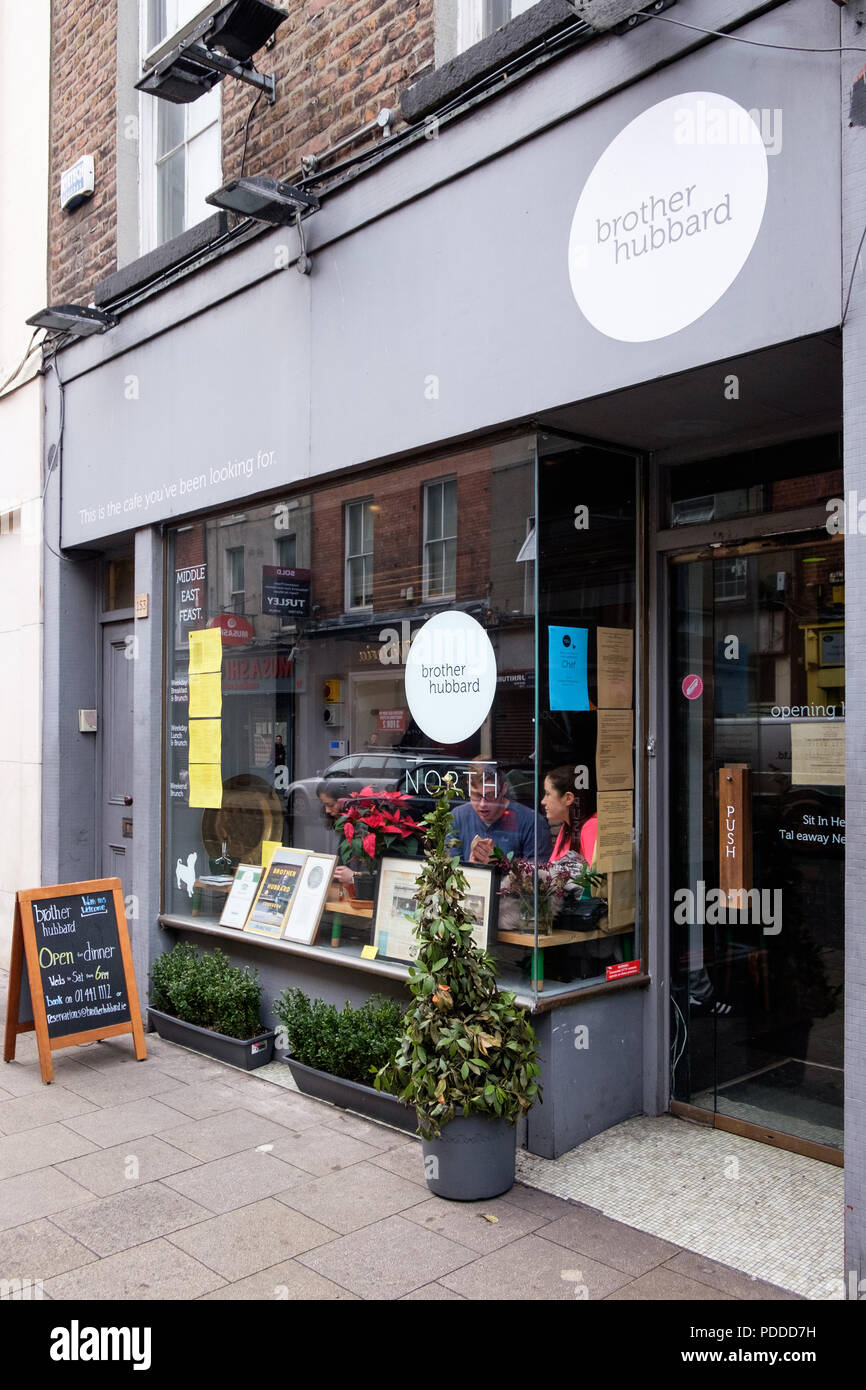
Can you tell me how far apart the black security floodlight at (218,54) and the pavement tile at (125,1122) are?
5700 millimetres

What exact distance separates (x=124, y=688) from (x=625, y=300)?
5291 millimetres

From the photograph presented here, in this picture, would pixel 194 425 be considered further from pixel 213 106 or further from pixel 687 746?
pixel 687 746

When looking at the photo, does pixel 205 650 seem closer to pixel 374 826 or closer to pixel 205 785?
pixel 205 785

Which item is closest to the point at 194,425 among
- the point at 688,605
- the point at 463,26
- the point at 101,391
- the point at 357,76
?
the point at 101,391

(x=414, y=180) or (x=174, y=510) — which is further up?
(x=414, y=180)

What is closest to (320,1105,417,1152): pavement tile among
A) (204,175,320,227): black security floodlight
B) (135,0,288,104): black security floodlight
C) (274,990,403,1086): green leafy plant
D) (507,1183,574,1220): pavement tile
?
(274,990,403,1086): green leafy plant

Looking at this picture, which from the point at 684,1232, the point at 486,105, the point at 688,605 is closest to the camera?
Answer: the point at 684,1232

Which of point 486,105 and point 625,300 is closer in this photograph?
point 625,300

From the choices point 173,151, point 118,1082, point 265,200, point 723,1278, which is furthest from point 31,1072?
point 173,151

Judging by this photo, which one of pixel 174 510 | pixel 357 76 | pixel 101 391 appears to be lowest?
pixel 174 510

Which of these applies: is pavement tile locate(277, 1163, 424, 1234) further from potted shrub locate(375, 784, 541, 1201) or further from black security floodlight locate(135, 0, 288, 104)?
black security floodlight locate(135, 0, 288, 104)

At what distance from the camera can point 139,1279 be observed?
12.5 ft

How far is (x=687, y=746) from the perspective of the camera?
5359mm

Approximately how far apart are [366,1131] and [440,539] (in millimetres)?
2915
